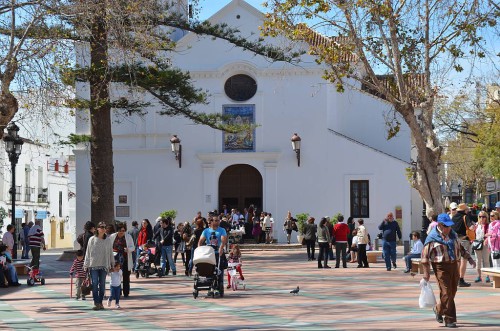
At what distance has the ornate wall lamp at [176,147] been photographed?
40094mm

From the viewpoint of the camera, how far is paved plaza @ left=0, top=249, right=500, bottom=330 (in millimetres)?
13312

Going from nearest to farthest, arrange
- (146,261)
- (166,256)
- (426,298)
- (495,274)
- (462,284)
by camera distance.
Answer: (426,298), (495,274), (462,284), (146,261), (166,256)

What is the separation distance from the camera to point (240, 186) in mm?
41562

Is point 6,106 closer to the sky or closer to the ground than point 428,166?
closer to the sky

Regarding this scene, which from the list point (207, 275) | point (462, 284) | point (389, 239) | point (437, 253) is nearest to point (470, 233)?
point (389, 239)

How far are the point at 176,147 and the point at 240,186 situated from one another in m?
3.60

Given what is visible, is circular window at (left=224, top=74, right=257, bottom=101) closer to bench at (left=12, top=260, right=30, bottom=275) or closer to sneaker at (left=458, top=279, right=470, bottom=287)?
bench at (left=12, top=260, right=30, bottom=275)

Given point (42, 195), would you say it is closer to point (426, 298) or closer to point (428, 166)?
point (428, 166)

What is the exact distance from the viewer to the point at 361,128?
4325 centimetres

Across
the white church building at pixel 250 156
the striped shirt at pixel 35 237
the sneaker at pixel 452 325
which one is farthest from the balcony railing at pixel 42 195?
the sneaker at pixel 452 325

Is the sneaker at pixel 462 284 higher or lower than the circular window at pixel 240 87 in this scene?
lower

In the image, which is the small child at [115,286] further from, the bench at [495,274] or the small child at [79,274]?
the bench at [495,274]

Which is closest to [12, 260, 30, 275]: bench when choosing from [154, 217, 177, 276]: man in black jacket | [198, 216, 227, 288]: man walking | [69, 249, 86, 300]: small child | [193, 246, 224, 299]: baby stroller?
[154, 217, 177, 276]: man in black jacket

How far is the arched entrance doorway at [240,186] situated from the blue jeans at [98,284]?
25.4m
